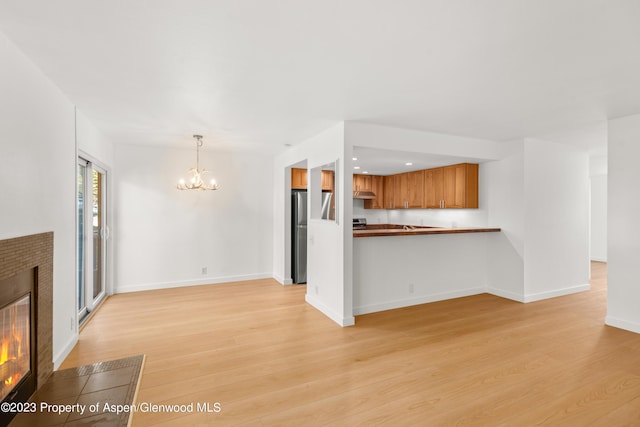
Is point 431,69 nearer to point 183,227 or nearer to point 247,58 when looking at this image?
point 247,58

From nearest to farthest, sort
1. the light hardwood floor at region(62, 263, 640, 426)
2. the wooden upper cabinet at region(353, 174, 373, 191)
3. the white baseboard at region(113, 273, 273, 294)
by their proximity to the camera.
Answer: the light hardwood floor at region(62, 263, 640, 426) → the white baseboard at region(113, 273, 273, 294) → the wooden upper cabinet at region(353, 174, 373, 191)

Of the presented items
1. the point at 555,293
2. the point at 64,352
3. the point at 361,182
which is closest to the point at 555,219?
the point at 555,293

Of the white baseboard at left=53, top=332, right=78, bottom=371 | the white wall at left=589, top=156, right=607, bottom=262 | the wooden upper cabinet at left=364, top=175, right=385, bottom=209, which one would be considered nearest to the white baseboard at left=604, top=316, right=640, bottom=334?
the wooden upper cabinet at left=364, top=175, right=385, bottom=209

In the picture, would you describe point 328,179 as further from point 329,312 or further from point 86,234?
point 86,234

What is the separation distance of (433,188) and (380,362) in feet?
13.0

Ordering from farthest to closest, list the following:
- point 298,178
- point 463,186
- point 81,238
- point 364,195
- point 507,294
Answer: point 364,195 < point 298,178 < point 463,186 < point 507,294 < point 81,238

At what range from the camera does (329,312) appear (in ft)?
13.1

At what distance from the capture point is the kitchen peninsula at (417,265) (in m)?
4.15

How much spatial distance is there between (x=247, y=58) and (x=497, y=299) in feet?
15.9

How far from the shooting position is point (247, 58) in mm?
2238

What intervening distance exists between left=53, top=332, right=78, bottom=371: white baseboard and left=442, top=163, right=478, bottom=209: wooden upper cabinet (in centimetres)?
553

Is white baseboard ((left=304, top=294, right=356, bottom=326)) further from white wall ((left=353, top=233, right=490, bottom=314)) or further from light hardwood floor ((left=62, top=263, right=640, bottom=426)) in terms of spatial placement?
white wall ((left=353, top=233, right=490, bottom=314))

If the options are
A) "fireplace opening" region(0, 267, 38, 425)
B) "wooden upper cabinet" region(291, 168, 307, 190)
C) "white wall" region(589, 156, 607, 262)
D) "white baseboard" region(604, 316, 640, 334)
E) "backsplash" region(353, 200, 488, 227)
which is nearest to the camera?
"fireplace opening" region(0, 267, 38, 425)

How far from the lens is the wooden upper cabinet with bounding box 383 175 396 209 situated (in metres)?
7.27
